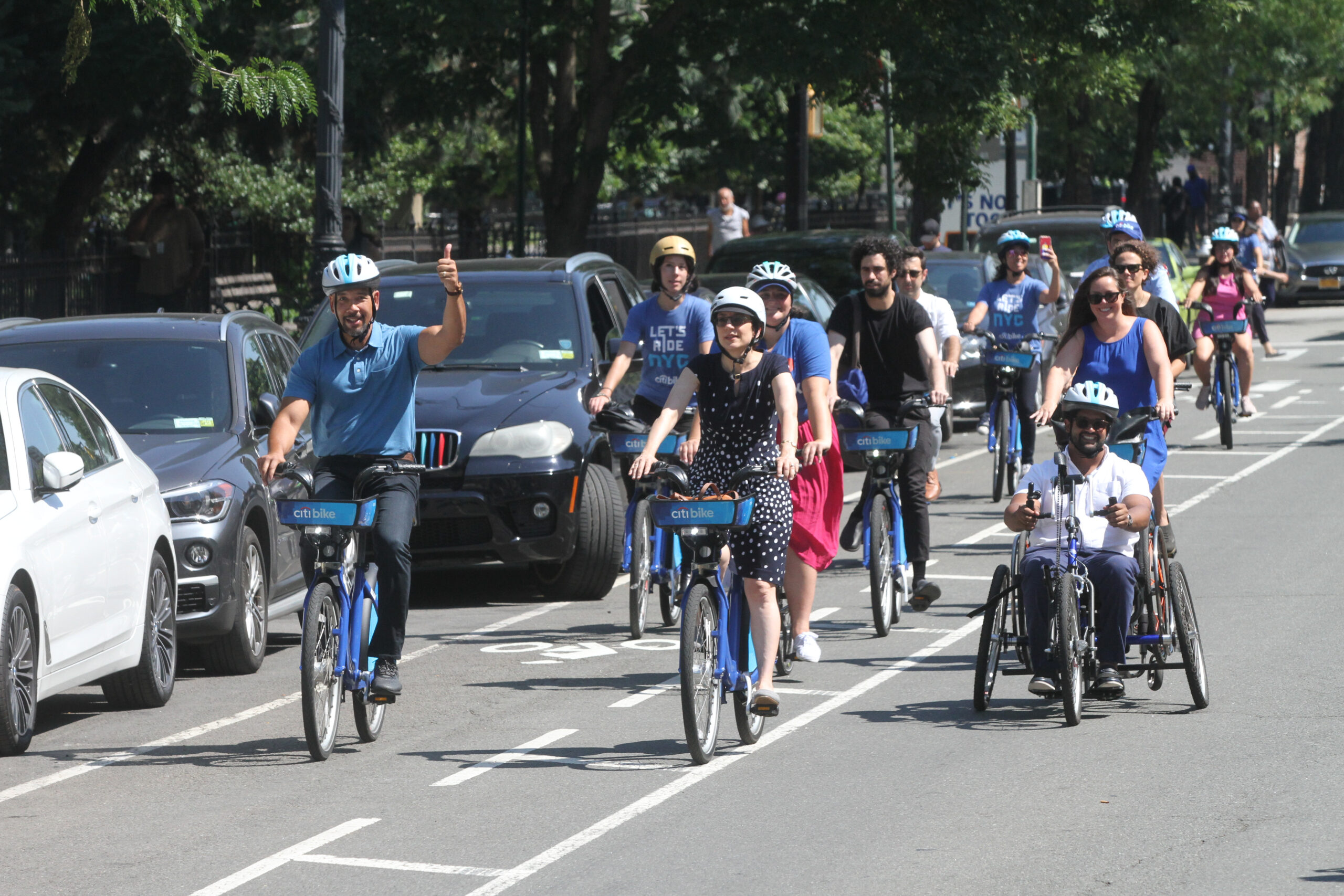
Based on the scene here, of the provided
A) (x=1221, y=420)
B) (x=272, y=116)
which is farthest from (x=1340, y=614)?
(x=272, y=116)

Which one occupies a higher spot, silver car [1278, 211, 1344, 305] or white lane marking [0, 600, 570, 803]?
silver car [1278, 211, 1344, 305]

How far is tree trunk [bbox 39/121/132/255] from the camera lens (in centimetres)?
2438

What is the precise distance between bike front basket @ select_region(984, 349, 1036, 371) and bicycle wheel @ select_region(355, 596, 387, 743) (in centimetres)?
722

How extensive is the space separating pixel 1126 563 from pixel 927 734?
3.40ft

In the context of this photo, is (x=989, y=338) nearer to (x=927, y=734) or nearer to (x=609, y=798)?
(x=927, y=734)

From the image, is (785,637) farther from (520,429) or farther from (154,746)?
(520,429)

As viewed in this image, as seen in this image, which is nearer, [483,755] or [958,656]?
[483,755]

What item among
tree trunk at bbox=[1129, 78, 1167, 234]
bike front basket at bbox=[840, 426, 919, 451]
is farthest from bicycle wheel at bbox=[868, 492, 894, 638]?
tree trunk at bbox=[1129, 78, 1167, 234]

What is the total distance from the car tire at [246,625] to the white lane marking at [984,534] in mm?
5087

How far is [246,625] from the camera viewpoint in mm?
10008

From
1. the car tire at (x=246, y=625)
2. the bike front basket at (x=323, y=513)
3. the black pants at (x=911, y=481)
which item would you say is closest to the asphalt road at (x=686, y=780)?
the car tire at (x=246, y=625)

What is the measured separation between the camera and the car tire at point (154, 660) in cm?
910

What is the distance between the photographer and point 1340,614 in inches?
424

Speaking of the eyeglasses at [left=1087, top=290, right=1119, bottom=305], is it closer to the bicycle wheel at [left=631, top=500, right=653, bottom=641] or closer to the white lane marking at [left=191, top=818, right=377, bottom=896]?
the bicycle wheel at [left=631, top=500, right=653, bottom=641]
